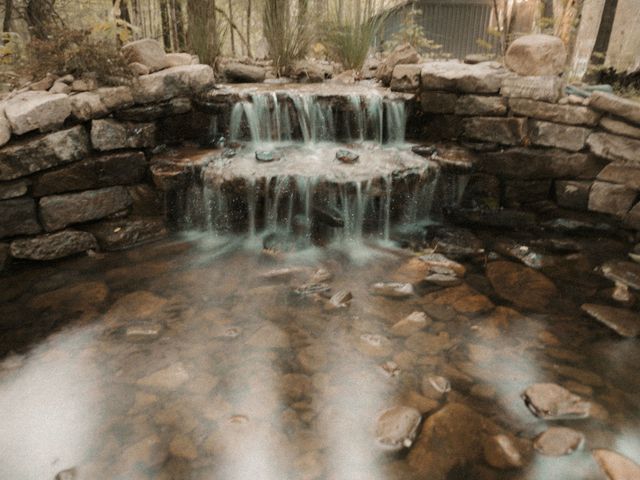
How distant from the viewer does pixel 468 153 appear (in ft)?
14.9

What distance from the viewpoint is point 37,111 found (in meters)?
3.42

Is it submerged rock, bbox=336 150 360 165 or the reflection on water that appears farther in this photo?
submerged rock, bbox=336 150 360 165

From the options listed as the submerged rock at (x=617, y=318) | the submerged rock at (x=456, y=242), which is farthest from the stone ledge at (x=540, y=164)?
the submerged rock at (x=617, y=318)

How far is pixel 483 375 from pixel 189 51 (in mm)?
5571

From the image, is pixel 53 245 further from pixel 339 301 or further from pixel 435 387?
pixel 435 387

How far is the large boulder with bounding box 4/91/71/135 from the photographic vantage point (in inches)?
132

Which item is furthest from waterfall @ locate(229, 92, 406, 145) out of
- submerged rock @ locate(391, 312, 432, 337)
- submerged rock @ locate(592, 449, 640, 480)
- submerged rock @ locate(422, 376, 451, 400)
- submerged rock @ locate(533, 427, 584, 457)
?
submerged rock @ locate(592, 449, 640, 480)

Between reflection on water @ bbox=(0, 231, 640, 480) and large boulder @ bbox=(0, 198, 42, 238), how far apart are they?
357 mm

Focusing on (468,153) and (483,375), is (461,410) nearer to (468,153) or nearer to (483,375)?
(483,375)

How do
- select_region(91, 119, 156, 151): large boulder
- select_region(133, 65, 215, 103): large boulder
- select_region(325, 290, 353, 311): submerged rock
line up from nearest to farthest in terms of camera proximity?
select_region(325, 290, 353, 311): submerged rock → select_region(91, 119, 156, 151): large boulder → select_region(133, 65, 215, 103): large boulder

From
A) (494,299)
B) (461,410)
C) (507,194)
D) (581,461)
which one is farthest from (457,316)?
(507,194)

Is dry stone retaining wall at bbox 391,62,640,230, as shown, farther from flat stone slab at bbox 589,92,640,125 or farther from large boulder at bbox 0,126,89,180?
large boulder at bbox 0,126,89,180

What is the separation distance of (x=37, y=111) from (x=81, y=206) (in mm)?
836

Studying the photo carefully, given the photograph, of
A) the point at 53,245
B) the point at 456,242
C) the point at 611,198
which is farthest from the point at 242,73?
the point at 611,198
